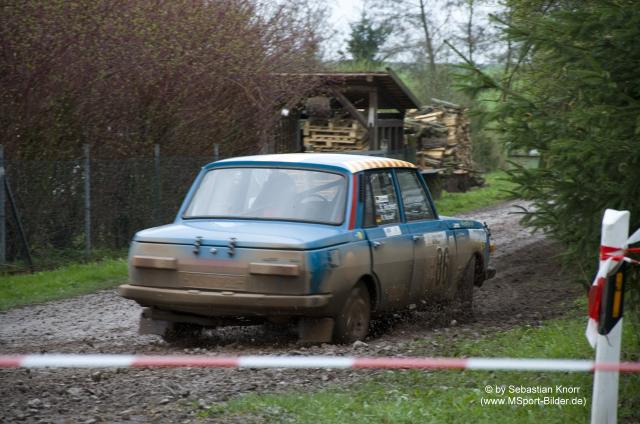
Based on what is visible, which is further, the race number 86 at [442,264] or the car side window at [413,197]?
the race number 86 at [442,264]

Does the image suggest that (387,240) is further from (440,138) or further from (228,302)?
(440,138)

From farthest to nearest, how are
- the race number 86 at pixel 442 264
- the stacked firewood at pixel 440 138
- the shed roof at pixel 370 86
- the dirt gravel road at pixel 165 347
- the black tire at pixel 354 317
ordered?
the stacked firewood at pixel 440 138 < the shed roof at pixel 370 86 < the race number 86 at pixel 442 264 < the black tire at pixel 354 317 < the dirt gravel road at pixel 165 347

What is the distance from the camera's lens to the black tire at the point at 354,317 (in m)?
8.89

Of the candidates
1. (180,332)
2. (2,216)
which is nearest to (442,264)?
(180,332)

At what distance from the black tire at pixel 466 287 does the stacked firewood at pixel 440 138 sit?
2347 cm

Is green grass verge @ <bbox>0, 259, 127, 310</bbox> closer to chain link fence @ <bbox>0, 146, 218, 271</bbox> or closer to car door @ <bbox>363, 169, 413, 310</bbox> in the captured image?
chain link fence @ <bbox>0, 146, 218, 271</bbox>

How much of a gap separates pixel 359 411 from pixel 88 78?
1237cm

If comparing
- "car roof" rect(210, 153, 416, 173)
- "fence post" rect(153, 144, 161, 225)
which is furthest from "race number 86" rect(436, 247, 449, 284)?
"fence post" rect(153, 144, 161, 225)

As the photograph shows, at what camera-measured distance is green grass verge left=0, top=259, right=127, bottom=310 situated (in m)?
13.5

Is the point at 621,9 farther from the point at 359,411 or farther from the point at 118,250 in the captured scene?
the point at 118,250

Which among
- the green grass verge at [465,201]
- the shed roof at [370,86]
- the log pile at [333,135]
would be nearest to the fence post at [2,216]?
the shed roof at [370,86]

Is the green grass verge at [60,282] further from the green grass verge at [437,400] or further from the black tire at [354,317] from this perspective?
the green grass verge at [437,400]

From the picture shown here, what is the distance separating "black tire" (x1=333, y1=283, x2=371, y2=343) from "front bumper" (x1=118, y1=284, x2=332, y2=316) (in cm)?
37

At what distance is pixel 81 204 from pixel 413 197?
7988 millimetres
